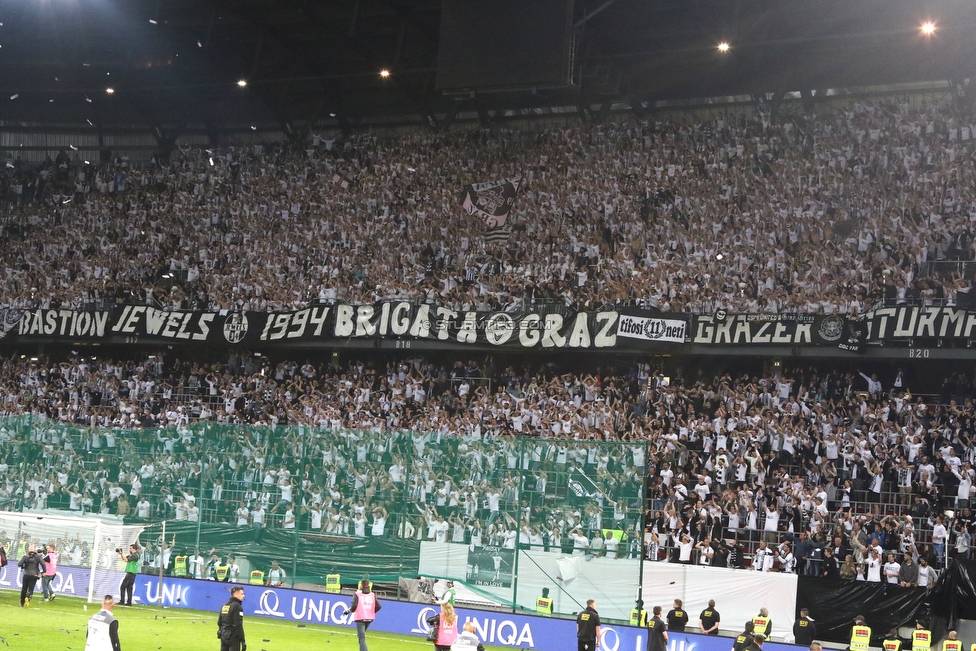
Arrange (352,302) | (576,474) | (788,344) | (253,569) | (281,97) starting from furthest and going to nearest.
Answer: (281,97) → (352,302) → (788,344) → (253,569) → (576,474)

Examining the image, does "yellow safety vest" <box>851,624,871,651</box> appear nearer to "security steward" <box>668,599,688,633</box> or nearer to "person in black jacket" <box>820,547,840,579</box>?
"security steward" <box>668,599,688,633</box>

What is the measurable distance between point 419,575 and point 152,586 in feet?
23.7

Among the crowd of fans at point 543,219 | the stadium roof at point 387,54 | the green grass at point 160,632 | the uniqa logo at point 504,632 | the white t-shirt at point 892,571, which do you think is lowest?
the green grass at point 160,632

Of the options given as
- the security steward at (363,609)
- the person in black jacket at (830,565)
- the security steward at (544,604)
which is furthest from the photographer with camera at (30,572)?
the person in black jacket at (830,565)

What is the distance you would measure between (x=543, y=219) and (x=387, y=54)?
866cm

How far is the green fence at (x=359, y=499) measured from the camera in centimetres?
2158

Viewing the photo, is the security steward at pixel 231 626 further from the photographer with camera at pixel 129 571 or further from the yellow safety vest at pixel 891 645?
the yellow safety vest at pixel 891 645

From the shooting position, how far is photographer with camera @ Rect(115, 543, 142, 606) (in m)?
26.0

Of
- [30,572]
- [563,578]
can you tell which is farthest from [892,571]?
[30,572]

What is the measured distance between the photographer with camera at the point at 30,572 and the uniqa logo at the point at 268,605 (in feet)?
16.6

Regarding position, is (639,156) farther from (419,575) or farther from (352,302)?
(419,575)

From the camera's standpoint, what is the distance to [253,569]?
83.6 ft

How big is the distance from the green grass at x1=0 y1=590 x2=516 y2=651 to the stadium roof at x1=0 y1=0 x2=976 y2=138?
16.3 meters

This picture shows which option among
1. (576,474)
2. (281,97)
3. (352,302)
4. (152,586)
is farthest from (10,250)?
(576,474)
